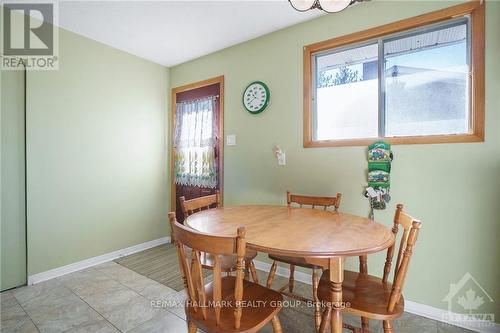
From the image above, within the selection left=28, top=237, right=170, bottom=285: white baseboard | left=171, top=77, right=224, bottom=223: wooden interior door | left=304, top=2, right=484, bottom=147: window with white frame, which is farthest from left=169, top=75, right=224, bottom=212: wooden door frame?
left=304, top=2, right=484, bottom=147: window with white frame

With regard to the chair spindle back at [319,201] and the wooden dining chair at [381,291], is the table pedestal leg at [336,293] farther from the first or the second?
the chair spindle back at [319,201]

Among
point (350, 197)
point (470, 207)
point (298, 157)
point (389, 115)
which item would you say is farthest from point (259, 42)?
point (470, 207)

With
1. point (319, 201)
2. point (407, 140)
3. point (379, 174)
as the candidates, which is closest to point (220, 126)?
Result: point (319, 201)

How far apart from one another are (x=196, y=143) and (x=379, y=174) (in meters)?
2.24

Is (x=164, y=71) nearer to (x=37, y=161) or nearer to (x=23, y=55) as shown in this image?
(x=23, y=55)

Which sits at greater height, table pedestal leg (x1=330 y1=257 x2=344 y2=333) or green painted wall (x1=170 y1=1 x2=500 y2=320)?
green painted wall (x1=170 y1=1 x2=500 y2=320)

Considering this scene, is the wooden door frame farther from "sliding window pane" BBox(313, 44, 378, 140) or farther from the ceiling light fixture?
the ceiling light fixture

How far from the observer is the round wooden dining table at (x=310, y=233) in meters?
1.10

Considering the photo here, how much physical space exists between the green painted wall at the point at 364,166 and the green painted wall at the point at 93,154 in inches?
42.0

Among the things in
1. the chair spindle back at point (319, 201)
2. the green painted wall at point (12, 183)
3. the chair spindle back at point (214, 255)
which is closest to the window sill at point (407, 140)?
the chair spindle back at point (319, 201)

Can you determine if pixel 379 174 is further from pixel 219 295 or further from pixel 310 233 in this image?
pixel 219 295

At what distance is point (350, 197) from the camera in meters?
2.20

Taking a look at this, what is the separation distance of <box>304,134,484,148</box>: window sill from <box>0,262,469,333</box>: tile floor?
4.38ft

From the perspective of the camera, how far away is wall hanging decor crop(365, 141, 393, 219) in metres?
2.01
